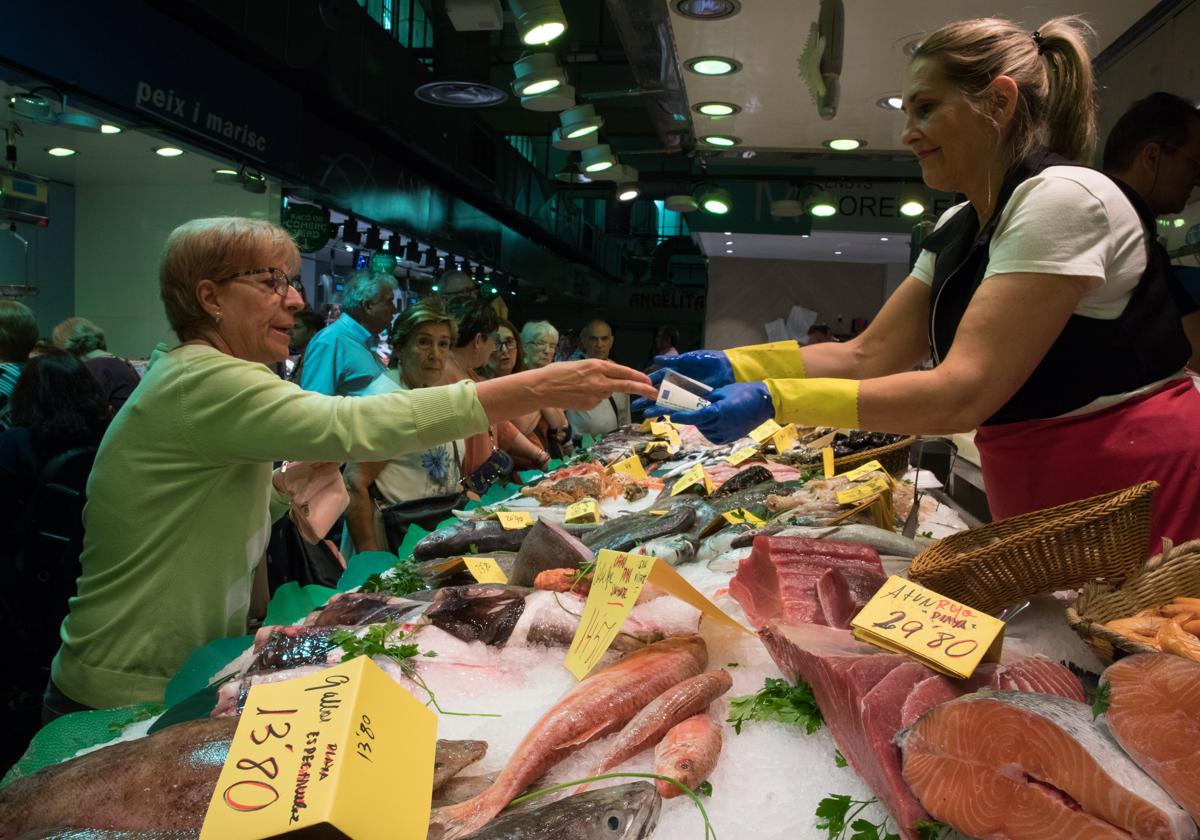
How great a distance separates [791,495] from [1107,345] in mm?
1539

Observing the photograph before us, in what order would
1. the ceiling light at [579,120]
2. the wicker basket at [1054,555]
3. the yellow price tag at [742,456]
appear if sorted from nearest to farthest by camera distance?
1. the wicker basket at [1054,555]
2. the yellow price tag at [742,456]
3. the ceiling light at [579,120]

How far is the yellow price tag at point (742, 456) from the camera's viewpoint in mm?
4879

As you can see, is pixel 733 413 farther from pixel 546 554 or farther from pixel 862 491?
pixel 862 491

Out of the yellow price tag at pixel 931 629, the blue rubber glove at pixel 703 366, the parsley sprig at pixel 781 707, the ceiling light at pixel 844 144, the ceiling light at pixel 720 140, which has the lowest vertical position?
the parsley sprig at pixel 781 707

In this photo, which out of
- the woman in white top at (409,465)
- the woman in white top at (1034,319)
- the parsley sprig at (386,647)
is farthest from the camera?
the woman in white top at (409,465)

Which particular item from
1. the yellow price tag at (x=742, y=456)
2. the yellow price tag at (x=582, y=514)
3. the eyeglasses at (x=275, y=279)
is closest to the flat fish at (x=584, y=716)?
the eyeglasses at (x=275, y=279)

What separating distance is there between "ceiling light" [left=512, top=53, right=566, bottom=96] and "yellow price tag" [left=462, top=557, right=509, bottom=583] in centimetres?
596

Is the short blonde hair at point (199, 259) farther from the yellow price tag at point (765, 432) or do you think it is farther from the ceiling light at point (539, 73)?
the ceiling light at point (539, 73)

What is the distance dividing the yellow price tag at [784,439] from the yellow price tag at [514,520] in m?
2.08

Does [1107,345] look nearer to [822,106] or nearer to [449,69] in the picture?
[822,106]

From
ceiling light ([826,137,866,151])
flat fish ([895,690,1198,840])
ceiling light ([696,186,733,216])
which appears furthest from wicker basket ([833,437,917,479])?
ceiling light ([696,186,733,216])

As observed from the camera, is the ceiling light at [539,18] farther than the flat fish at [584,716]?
Yes

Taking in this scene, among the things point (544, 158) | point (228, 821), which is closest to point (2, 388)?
point (228, 821)

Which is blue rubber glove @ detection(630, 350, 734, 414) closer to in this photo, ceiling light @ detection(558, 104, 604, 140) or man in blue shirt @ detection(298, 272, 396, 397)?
man in blue shirt @ detection(298, 272, 396, 397)
